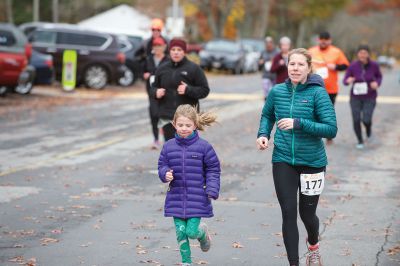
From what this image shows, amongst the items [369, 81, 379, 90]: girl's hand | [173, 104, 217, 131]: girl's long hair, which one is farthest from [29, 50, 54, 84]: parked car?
[173, 104, 217, 131]: girl's long hair

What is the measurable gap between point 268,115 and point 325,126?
52 cm

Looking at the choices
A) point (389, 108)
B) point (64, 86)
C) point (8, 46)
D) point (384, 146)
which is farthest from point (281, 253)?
point (64, 86)

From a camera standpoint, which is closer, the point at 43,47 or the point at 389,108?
the point at 389,108

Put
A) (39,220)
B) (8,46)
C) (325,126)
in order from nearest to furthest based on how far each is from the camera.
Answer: (325,126) → (39,220) → (8,46)

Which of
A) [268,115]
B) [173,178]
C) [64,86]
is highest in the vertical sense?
[268,115]

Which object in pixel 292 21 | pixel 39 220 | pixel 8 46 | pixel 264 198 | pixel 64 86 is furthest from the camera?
pixel 292 21

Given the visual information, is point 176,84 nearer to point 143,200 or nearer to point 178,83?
point 178,83

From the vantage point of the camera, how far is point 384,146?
17.2m

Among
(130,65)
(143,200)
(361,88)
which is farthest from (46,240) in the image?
(130,65)

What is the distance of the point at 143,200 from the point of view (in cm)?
1084

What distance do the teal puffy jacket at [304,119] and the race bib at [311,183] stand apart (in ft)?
0.29

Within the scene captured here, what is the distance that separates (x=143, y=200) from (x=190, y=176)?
392 cm

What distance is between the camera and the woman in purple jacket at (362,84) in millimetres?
16656

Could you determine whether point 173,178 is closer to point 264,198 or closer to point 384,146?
point 264,198
